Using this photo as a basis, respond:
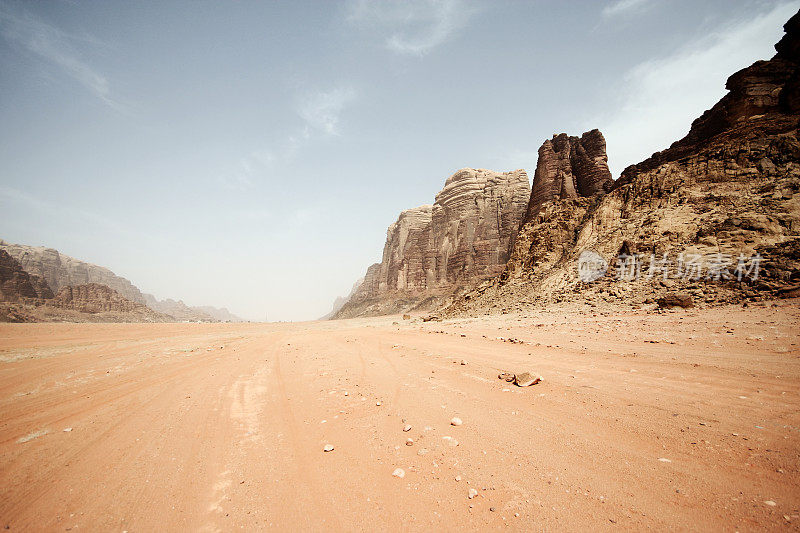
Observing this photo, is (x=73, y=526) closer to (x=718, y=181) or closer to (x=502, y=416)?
(x=502, y=416)

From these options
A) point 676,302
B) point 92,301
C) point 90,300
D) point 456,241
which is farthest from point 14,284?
point 676,302

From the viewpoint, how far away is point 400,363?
7.91 m

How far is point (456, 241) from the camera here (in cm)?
7625

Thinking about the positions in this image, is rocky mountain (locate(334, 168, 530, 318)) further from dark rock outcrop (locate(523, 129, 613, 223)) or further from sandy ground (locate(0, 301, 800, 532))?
sandy ground (locate(0, 301, 800, 532))

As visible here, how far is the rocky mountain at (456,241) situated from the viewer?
6950cm

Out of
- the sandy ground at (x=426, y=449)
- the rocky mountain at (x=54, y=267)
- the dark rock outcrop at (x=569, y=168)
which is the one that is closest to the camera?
the sandy ground at (x=426, y=449)

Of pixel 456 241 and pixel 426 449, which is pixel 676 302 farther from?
pixel 456 241

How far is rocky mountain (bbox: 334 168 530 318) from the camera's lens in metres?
69.5

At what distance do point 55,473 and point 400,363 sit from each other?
610 cm

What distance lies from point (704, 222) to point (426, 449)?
24212 mm

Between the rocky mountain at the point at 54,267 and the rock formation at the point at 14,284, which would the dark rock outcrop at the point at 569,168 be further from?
the rocky mountain at the point at 54,267

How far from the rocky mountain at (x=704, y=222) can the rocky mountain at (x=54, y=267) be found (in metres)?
163

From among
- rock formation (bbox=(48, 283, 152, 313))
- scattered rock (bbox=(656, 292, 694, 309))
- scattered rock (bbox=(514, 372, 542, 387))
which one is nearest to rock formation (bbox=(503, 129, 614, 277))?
scattered rock (bbox=(656, 292, 694, 309))

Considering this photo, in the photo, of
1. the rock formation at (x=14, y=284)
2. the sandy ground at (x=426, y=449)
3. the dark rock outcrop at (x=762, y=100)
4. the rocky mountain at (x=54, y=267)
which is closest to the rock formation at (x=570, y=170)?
the dark rock outcrop at (x=762, y=100)
